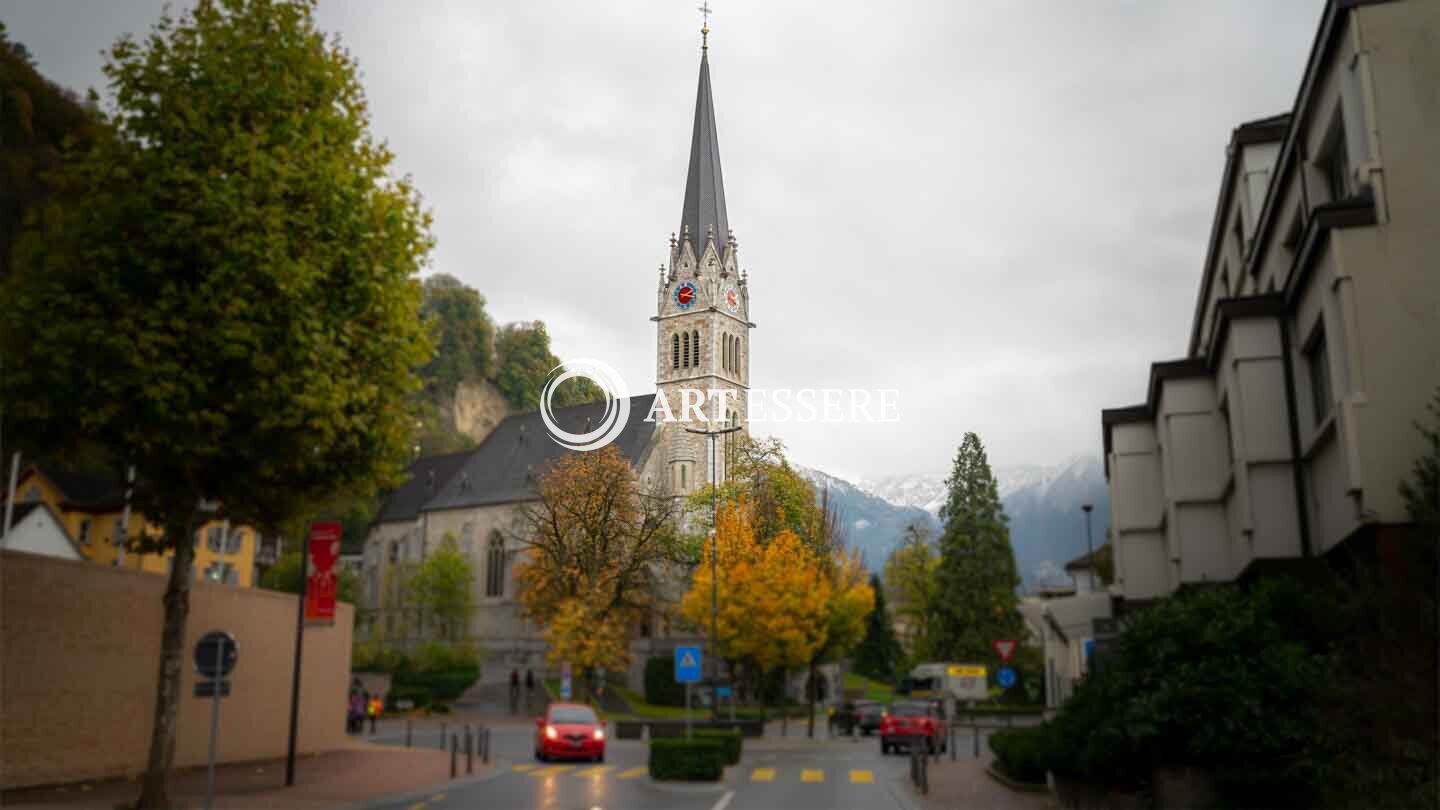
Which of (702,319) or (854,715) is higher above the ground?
(702,319)

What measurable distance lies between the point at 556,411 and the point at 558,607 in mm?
2045

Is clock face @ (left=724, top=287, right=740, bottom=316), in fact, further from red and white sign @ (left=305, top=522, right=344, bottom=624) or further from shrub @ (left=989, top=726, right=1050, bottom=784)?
red and white sign @ (left=305, top=522, right=344, bottom=624)

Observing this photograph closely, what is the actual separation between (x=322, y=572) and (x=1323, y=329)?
23399 millimetres

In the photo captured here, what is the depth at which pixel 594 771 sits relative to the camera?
28.6 metres

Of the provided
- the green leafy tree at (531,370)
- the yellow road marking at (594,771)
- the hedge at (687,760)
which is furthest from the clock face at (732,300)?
the yellow road marking at (594,771)

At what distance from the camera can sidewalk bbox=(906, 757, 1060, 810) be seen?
2162 centimetres

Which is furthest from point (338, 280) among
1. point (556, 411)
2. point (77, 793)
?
point (77, 793)

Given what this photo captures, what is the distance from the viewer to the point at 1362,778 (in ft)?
41.9

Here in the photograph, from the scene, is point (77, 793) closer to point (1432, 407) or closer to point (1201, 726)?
point (1201, 726)

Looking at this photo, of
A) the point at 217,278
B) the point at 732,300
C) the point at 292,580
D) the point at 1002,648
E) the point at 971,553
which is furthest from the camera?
the point at 292,580

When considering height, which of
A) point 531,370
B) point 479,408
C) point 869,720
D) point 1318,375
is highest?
point 1318,375

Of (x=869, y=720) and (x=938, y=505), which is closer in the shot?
(x=938, y=505)

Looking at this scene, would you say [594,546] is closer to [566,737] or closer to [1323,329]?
[1323,329]

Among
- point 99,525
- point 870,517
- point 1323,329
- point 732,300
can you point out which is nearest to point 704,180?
point 732,300
